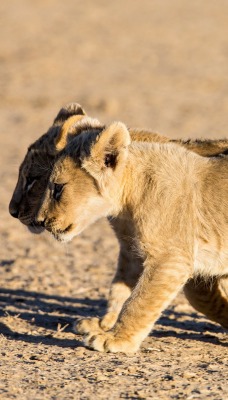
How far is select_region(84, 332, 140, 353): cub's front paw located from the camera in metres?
7.32

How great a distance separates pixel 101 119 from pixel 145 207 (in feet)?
43.2

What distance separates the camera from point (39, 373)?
6.82 meters

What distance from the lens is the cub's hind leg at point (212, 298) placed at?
8141 mm

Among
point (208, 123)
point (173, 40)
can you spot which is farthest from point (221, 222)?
point (173, 40)

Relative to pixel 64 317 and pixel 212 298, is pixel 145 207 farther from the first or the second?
pixel 64 317

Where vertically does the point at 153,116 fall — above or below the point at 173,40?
below

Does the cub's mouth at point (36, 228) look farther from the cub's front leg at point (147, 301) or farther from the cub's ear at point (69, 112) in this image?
the cub's front leg at point (147, 301)

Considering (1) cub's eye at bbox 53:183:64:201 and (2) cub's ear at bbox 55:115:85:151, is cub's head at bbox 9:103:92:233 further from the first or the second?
(1) cub's eye at bbox 53:183:64:201

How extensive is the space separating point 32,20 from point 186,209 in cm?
2458

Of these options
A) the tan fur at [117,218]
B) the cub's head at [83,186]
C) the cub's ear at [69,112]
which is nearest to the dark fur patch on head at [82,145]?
the cub's head at [83,186]

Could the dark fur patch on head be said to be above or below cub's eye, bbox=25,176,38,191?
above

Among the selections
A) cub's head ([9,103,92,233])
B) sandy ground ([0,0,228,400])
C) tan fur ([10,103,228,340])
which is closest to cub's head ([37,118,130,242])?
tan fur ([10,103,228,340])

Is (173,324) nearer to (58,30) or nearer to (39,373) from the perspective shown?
(39,373)

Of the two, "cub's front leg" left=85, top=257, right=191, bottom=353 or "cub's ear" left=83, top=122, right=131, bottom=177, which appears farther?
"cub's ear" left=83, top=122, right=131, bottom=177
